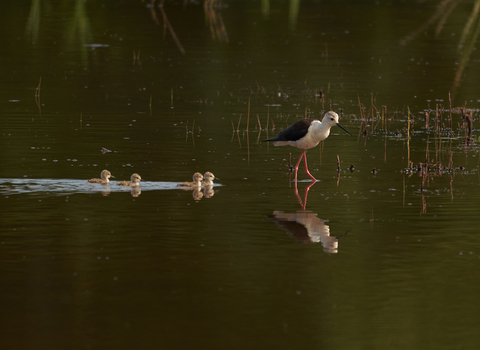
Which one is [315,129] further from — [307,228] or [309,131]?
[307,228]

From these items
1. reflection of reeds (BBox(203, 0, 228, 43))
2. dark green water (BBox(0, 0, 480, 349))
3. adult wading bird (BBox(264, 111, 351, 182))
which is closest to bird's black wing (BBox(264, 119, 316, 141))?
adult wading bird (BBox(264, 111, 351, 182))

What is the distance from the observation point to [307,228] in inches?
455

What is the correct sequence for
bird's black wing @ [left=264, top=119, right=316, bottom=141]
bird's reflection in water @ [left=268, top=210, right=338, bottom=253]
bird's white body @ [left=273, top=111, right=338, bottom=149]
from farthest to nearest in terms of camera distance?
1. bird's black wing @ [left=264, top=119, right=316, bottom=141]
2. bird's white body @ [left=273, top=111, right=338, bottom=149]
3. bird's reflection in water @ [left=268, top=210, right=338, bottom=253]

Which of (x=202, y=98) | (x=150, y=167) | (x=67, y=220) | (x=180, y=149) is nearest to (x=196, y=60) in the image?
(x=202, y=98)

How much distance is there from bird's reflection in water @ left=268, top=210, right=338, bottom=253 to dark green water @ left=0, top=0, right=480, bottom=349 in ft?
0.12

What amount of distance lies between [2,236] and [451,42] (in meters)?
31.3

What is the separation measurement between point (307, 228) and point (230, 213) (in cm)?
129

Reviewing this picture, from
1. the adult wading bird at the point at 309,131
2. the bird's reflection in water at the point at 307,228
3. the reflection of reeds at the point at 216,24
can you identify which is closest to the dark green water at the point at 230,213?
the bird's reflection in water at the point at 307,228

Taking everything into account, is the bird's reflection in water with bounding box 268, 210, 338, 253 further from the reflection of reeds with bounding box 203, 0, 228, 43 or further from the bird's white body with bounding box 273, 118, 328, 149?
the reflection of reeds with bounding box 203, 0, 228, 43

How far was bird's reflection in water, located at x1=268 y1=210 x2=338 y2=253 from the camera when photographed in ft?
35.7

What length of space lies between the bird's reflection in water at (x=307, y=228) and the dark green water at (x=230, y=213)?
36 mm

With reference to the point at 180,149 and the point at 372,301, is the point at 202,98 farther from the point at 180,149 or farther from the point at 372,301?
the point at 372,301

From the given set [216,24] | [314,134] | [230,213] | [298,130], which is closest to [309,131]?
[314,134]

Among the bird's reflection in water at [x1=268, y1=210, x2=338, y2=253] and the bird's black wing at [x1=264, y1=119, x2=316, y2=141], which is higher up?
the bird's black wing at [x1=264, y1=119, x2=316, y2=141]
